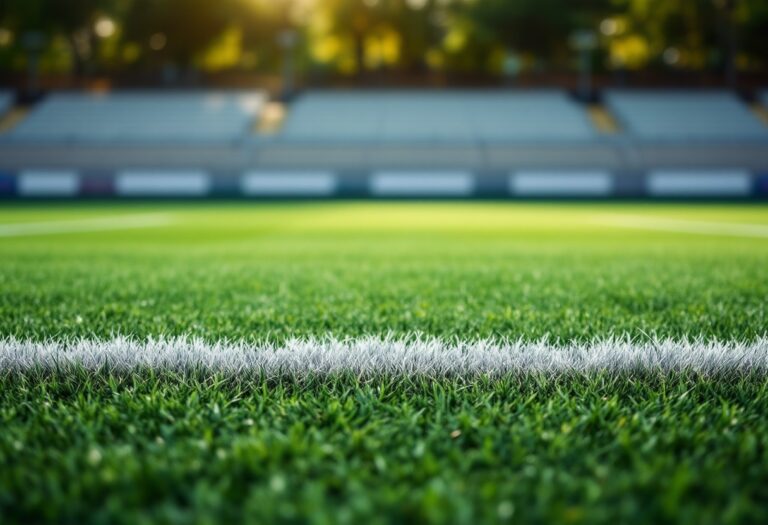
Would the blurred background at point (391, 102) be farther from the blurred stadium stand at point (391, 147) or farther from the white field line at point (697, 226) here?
the white field line at point (697, 226)

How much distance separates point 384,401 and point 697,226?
374 inches

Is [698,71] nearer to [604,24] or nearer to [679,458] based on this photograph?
[604,24]

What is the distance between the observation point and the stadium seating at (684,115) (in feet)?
81.1

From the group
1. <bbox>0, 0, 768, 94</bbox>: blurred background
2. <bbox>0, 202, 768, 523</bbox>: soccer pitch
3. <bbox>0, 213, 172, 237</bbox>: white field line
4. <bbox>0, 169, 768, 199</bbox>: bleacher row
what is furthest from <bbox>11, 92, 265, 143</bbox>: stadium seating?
<bbox>0, 202, 768, 523</bbox>: soccer pitch

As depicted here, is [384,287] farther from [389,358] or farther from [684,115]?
[684,115]

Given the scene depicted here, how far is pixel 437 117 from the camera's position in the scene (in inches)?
1080

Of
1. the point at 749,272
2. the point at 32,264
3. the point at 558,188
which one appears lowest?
the point at 558,188

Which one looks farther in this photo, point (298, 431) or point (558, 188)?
point (558, 188)

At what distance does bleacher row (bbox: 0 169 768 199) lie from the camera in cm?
2081

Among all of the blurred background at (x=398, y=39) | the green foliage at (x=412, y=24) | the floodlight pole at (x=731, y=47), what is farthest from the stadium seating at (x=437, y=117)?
the floodlight pole at (x=731, y=47)

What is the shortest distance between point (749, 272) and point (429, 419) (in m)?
3.58

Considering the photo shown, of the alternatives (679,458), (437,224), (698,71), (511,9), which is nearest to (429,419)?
(679,458)

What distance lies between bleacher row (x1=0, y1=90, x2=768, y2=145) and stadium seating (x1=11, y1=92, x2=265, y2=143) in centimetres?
4

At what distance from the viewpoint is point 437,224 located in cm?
1009
